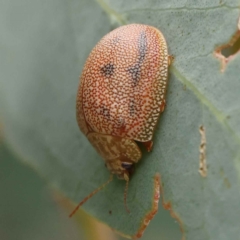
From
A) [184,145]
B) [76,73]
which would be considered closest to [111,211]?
[184,145]

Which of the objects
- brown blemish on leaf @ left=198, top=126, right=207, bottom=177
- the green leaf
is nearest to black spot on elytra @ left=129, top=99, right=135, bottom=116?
the green leaf

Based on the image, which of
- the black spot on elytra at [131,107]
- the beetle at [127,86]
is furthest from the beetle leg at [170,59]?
the black spot on elytra at [131,107]

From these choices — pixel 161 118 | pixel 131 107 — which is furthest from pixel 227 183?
pixel 131 107

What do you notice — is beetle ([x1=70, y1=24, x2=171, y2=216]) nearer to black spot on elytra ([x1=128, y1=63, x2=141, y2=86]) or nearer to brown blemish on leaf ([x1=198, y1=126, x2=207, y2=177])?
black spot on elytra ([x1=128, y1=63, x2=141, y2=86])

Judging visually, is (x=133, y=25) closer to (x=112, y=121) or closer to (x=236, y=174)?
(x=112, y=121)

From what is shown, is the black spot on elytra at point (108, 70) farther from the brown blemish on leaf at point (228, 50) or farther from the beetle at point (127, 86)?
the brown blemish on leaf at point (228, 50)
